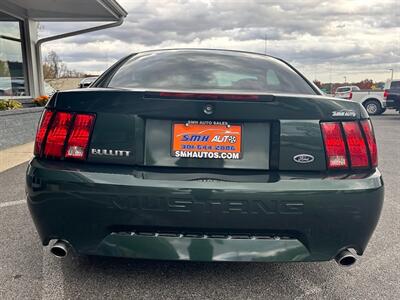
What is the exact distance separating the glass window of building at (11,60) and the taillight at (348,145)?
10.9m

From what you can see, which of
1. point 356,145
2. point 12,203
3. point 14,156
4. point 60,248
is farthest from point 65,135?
point 14,156

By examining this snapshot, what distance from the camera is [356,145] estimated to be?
79.0 inches

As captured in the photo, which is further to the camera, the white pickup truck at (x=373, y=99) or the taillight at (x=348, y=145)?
the white pickup truck at (x=373, y=99)

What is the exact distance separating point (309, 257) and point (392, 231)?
1.66 metres

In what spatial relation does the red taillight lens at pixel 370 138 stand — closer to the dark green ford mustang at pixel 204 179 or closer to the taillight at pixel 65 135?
the dark green ford mustang at pixel 204 179

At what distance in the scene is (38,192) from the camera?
6.40 ft

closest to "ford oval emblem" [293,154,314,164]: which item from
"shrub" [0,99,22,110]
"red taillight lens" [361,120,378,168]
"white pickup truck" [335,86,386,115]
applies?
"red taillight lens" [361,120,378,168]

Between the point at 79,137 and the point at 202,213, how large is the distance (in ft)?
2.57

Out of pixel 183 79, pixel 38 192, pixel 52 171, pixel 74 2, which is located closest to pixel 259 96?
pixel 183 79

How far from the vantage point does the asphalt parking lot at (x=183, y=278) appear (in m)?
2.15

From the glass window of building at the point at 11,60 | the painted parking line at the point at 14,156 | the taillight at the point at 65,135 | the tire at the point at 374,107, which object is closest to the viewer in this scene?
the taillight at the point at 65,135

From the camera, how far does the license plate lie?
192 centimetres

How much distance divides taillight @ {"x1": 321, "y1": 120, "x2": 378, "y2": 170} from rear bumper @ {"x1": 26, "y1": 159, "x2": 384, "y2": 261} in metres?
0.09

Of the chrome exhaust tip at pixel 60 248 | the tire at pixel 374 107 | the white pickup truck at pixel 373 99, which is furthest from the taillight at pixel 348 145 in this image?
the tire at pixel 374 107
